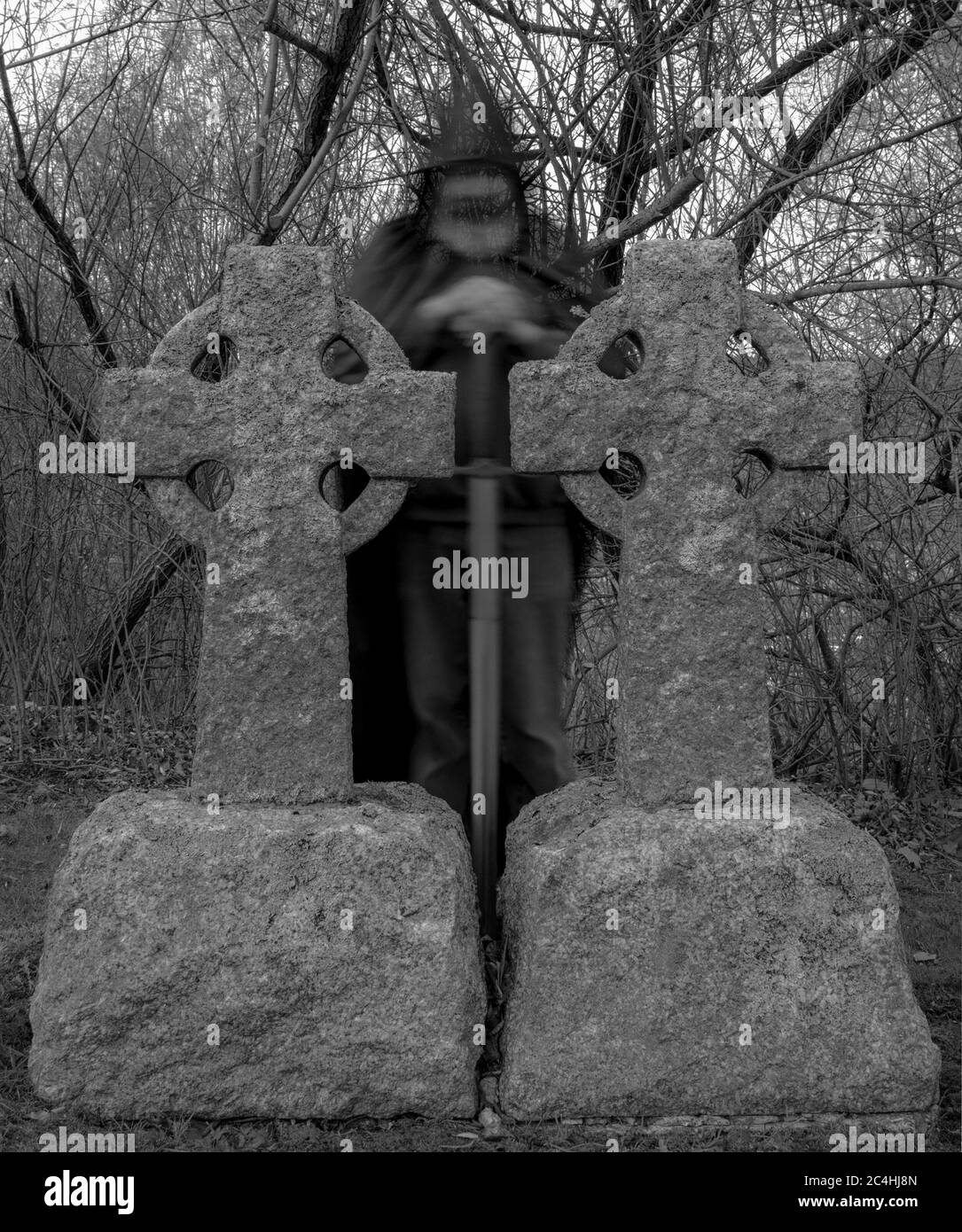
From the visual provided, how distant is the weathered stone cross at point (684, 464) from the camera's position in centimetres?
282

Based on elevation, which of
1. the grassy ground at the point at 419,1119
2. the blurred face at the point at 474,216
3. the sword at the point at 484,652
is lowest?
the grassy ground at the point at 419,1119

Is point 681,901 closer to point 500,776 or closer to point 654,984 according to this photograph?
point 654,984

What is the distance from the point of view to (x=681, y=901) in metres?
2.69

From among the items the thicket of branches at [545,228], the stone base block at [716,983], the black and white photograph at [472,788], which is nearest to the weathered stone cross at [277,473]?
the black and white photograph at [472,788]

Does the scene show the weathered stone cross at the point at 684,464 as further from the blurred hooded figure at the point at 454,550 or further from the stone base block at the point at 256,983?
the stone base block at the point at 256,983

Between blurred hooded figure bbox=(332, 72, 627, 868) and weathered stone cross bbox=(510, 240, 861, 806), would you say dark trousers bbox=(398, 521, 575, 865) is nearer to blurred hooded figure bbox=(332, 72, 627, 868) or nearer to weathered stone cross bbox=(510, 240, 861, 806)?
blurred hooded figure bbox=(332, 72, 627, 868)

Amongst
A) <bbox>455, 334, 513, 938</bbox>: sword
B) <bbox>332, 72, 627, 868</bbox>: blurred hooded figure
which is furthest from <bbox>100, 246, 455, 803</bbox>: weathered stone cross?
<bbox>332, 72, 627, 868</bbox>: blurred hooded figure

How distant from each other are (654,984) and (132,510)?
4.39 m

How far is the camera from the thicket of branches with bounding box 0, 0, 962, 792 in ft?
15.0

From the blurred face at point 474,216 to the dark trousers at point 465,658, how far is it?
83 cm

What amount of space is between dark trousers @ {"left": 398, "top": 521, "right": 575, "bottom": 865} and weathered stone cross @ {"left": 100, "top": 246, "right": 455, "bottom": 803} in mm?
606

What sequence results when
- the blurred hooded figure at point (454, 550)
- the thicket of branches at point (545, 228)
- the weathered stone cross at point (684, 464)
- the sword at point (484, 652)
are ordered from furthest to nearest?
the thicket of branches at point (545, 228) → the blurred hooded figure at point (454, 550) → the sword at point (484, 652) → the weathered stone cross at point (684, 464)

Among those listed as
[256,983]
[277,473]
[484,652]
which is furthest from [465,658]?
[256,983]

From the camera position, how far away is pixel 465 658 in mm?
3486
